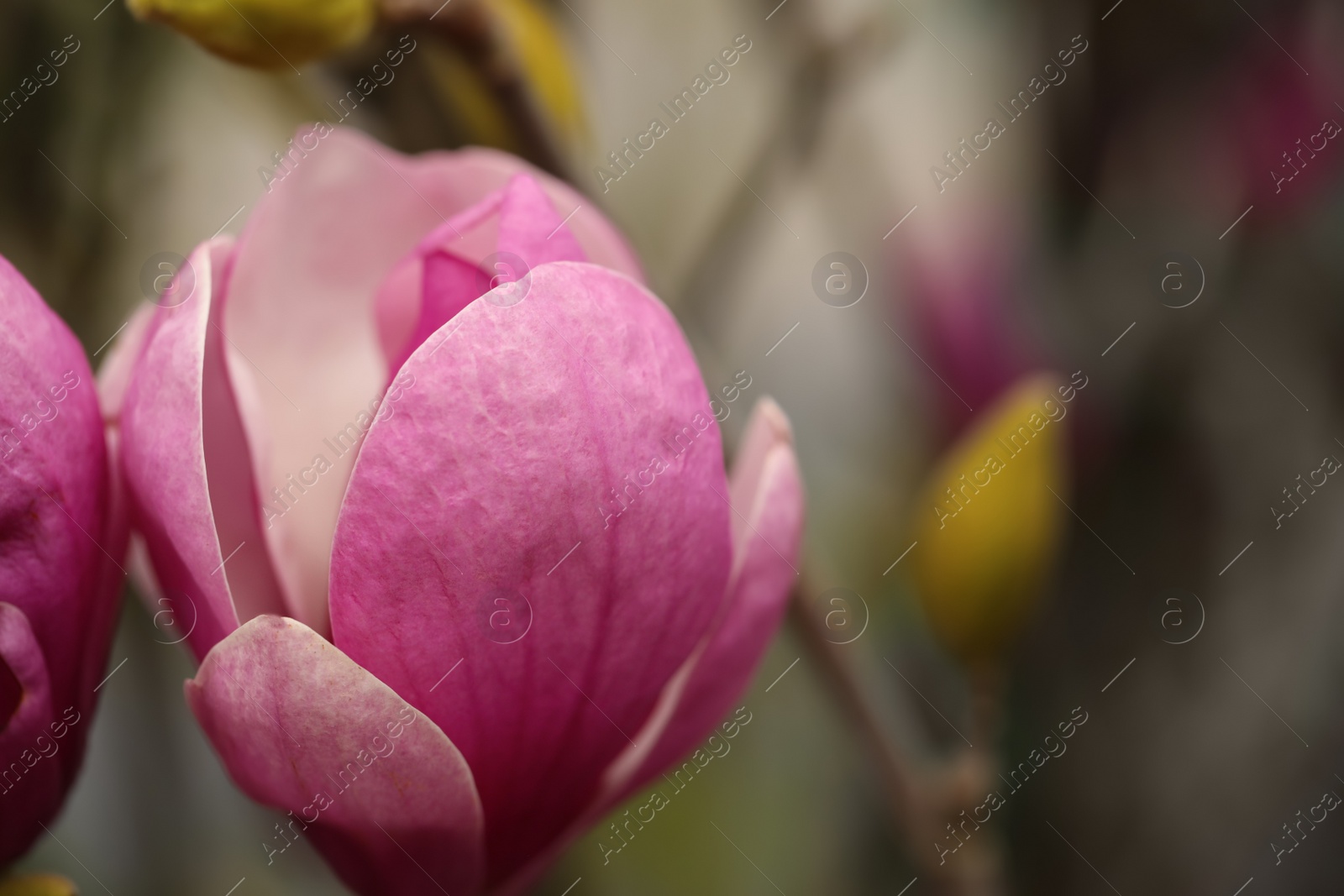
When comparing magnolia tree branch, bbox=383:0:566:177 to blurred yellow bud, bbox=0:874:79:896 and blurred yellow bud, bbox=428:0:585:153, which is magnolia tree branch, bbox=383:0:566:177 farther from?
blurred yellow bud, bbox=0:874:79:896

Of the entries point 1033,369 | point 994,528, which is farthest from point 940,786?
point 1033,369

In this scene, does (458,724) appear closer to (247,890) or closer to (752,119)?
(247,890)

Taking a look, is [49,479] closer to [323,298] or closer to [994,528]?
[323,298]

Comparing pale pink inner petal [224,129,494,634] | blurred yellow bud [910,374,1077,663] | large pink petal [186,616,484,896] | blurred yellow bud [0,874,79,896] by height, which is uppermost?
pale pink inner petal [224,129,494,634]

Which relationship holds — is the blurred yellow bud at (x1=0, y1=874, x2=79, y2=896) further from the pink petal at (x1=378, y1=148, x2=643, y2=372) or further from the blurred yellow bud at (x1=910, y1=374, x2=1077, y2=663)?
the blurred yellow bud at (x1=910, y1=374, x2=1077, y2=663)

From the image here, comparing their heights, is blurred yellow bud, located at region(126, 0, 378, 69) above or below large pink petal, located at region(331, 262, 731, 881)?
above

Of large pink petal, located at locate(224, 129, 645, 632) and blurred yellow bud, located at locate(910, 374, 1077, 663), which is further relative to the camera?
→ blurred yellow bud, located at locate(910, 374, 1077, 663)

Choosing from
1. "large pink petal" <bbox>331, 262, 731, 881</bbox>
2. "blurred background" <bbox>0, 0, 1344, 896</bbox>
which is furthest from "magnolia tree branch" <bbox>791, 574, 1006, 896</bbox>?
"large pink petal" <bbox>331, 262, 731, 881</bbox>
